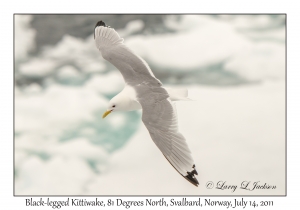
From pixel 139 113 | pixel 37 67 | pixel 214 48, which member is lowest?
pixel 139 113

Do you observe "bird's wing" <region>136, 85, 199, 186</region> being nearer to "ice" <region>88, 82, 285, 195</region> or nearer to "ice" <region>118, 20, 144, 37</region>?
"ice" <region>88, 82, 285, 195</region>

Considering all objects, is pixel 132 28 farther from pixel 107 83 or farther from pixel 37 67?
pixel 37 67

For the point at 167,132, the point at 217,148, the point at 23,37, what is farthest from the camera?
the point at 23,37

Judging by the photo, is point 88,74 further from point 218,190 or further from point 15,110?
point 218,190

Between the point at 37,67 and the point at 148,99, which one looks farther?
Result: the point at 37,67

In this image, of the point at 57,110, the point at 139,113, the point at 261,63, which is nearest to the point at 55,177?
the point at 57,110

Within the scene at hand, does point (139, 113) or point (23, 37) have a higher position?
point (23, 37)

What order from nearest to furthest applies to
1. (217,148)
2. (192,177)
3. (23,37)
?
1. (192,177)
2. (217,148)
3. (23,37)

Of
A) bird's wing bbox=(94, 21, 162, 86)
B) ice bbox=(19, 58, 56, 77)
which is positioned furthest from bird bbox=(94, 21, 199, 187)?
ice bbox=(19, 58, 56, 77)
